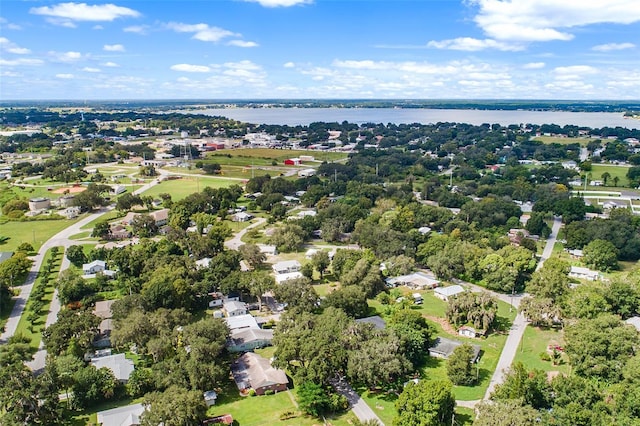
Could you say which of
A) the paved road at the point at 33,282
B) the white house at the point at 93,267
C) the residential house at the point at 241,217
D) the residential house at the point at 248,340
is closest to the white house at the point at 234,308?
the residential house at the point at 248,340

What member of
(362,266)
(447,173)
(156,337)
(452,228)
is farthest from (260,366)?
(447,173)

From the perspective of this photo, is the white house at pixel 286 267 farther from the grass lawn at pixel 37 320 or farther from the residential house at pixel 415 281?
the grass lawn at pixel 37 320

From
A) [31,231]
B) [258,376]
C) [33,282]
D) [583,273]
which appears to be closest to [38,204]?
[31,231]

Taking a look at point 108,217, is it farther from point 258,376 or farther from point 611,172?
point 611,172

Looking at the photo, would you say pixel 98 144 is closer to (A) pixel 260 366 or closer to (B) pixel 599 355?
(A) pixel 260 366

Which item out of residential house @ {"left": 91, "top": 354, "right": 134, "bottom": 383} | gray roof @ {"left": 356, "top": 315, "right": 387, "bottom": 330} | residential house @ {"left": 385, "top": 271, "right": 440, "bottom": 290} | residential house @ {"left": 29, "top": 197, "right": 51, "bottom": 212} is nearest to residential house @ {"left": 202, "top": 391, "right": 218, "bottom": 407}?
residential house @ {"left": 91, "top": 354, "right": 134, "bottom": 383}
